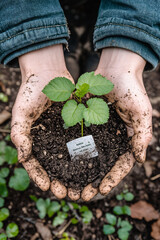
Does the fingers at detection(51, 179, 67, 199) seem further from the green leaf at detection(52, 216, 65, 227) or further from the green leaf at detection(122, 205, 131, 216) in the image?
the green leaf at detection(122, 205, 131, 216)

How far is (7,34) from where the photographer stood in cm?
160

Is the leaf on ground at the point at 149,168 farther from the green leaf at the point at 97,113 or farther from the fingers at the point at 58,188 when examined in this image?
the green leaf at the point at 97,113

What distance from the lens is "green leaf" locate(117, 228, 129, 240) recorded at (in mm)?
1764

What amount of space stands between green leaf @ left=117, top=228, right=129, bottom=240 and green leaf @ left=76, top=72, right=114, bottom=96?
1.20m

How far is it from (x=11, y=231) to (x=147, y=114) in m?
1.37

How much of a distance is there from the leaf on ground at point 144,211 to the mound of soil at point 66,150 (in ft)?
2.13

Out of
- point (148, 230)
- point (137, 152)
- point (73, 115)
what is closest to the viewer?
point (73, 115)

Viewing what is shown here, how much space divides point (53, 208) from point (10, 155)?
0.60 metres

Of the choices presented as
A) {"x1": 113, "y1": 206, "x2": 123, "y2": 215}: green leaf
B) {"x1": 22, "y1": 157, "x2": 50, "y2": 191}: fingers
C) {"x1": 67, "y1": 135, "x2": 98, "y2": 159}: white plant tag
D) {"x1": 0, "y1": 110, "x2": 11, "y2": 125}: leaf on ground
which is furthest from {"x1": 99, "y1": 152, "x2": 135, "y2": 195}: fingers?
{"x1": 0, "y1": 110, "x2": 11, "y2": 125}: leaf on ground

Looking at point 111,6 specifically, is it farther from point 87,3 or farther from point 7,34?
point 87,3

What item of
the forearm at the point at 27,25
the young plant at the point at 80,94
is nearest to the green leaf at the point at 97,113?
the young plant at the point at 80,94

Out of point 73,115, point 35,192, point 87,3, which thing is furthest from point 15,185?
point 87,3

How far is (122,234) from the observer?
1771mm

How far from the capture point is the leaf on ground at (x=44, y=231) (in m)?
1.77
